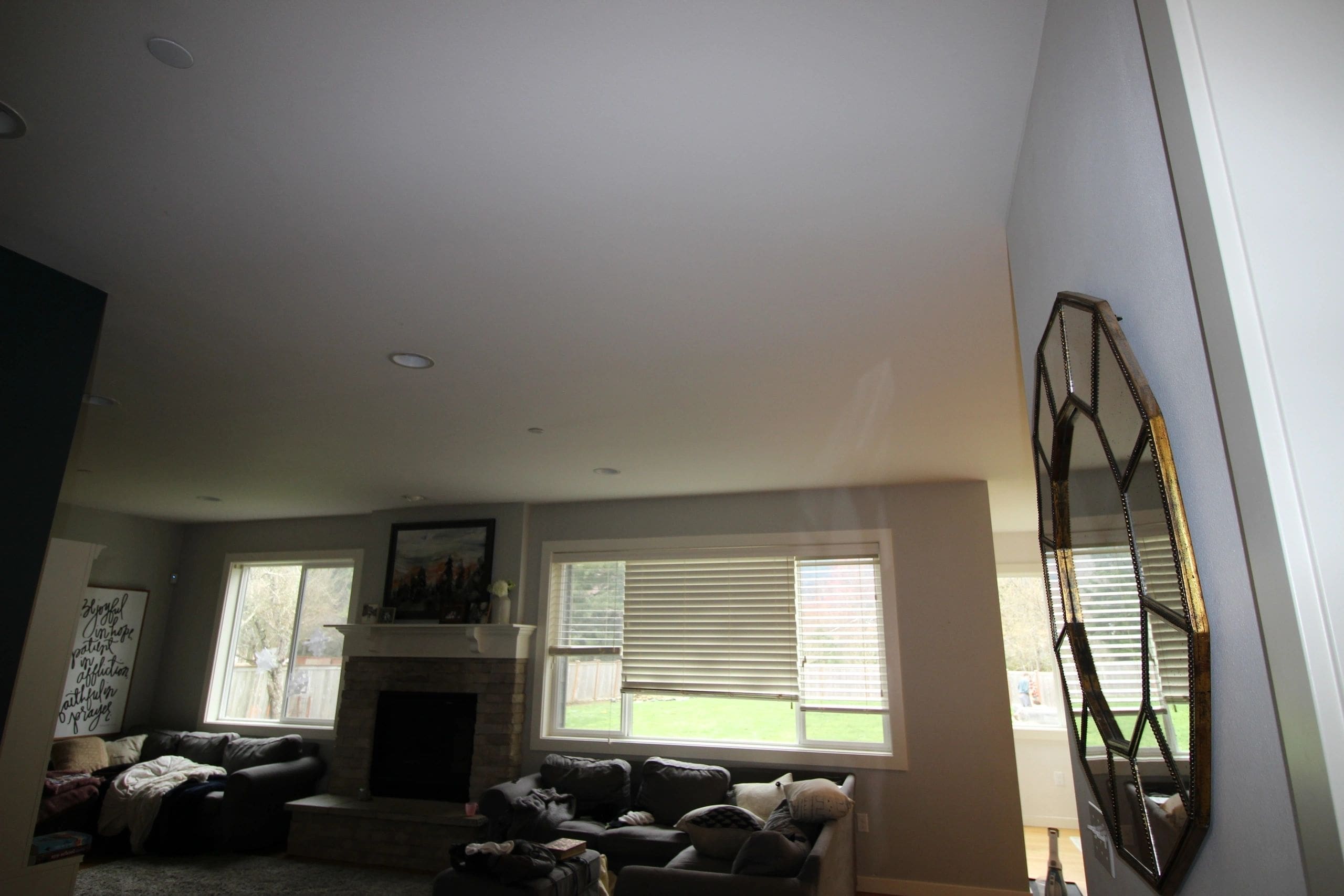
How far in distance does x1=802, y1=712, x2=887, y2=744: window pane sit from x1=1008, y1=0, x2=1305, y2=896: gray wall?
12.9 feet

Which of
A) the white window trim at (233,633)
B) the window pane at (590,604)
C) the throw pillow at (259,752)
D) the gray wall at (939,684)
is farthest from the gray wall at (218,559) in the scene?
the gray wall at (939,684)

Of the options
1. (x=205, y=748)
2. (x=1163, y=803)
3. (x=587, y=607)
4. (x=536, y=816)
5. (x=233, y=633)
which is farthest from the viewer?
(x=233, y=633)

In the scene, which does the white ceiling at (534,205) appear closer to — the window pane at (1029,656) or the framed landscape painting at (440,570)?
the framed landscape painting at (440,570)

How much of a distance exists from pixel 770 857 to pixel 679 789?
6.10 ft

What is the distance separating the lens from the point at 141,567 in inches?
269

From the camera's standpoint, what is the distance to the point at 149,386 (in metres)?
3.45

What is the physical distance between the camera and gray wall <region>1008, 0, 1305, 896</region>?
0.74m

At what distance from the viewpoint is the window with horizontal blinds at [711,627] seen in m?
5.41

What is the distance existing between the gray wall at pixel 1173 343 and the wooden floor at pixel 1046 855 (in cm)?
444

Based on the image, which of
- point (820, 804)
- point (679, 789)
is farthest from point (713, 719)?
point (820, 804)

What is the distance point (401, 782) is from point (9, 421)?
14.3 ft

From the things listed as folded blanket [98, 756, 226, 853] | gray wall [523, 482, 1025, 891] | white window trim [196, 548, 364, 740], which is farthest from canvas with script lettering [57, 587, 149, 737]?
gray wall [523, 482, 1025, 891]

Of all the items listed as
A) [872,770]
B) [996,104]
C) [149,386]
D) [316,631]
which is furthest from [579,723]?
[996,104]

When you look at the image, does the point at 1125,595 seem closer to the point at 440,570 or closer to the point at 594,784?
the point at 594,784
